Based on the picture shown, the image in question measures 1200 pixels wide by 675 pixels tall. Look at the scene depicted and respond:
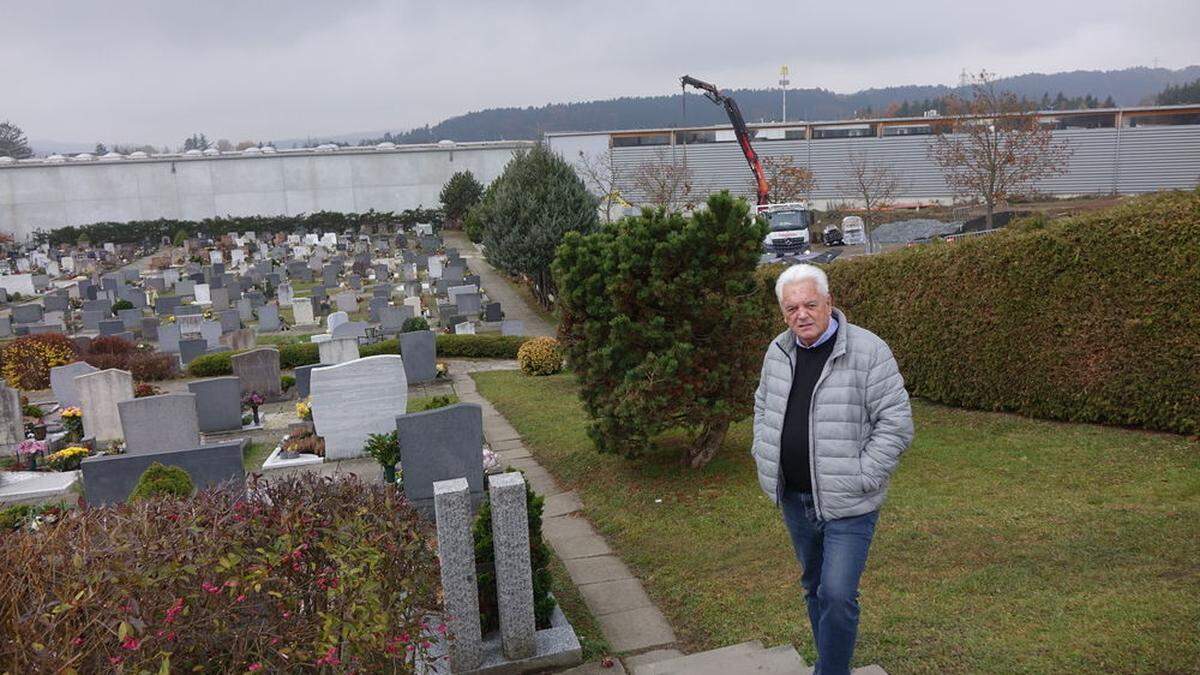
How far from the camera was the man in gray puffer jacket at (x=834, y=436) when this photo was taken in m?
3.94

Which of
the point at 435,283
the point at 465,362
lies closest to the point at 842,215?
the point at 435,283

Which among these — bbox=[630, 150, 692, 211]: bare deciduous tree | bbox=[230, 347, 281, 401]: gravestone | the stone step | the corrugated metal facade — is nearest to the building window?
the corrugated metal facade

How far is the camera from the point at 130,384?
13.0 metres

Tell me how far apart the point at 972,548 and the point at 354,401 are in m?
8.20

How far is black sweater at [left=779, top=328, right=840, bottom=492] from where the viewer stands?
13.3 ft

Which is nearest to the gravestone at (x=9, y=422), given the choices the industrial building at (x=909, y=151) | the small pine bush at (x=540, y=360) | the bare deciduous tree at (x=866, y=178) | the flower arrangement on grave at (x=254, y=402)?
the flower arrangement on grave at (x=254, y=402)

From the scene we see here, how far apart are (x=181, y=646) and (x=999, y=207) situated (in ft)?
168

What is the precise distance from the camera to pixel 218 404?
1342 cm

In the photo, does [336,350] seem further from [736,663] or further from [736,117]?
[736,117]

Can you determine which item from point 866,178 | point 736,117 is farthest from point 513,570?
point 866,178

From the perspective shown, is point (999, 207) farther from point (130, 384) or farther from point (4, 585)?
point (4, 585)

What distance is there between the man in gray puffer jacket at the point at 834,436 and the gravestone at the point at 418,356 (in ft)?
44.1

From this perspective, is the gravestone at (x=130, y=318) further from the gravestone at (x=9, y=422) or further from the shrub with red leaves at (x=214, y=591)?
the shrub with red leaves at (x=214, y=591)

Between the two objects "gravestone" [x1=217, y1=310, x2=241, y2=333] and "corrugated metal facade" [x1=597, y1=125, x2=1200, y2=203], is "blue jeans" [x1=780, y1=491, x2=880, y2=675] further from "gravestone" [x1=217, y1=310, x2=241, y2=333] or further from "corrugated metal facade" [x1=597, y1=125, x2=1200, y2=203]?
"corrugated metal facade" [x1=597, y1=125, x2=1200, y2=203]
